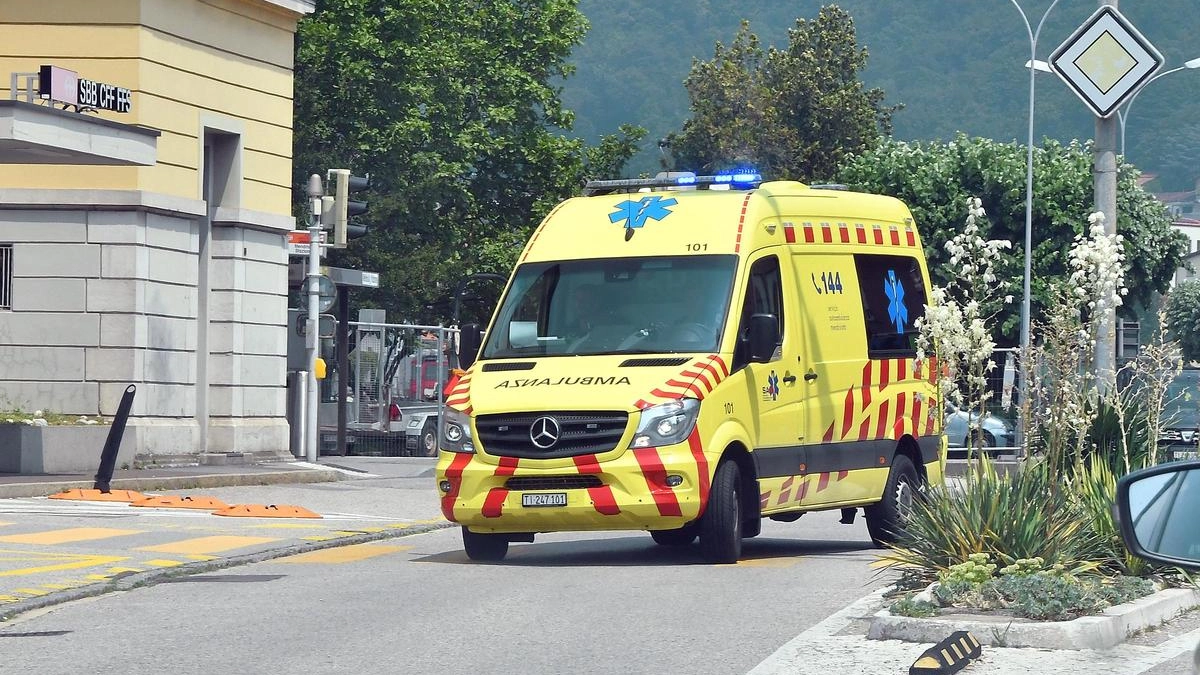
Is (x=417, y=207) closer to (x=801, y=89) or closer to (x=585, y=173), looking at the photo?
(x=585, y=173)

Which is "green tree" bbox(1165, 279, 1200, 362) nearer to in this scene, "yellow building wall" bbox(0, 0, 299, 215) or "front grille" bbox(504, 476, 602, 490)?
"yellow building wall" bbox(0, 0, 299, 215)

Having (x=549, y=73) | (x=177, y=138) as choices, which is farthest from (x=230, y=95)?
(x=549, y=73)

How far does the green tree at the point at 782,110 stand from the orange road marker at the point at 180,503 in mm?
54060

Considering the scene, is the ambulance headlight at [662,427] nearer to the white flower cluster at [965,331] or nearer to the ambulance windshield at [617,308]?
the ambulance windshield at [617,308]

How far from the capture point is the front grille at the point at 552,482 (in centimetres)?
1359

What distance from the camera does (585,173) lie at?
56688 mm

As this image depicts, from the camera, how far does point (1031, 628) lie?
29.5ft

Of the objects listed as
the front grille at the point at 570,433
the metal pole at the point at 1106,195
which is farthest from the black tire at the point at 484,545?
the metal pole at the point at 1106,195

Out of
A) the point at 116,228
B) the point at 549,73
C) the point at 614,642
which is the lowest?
the point at 614,642

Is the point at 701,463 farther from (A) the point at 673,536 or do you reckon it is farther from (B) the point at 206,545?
(B) the point at 206,545

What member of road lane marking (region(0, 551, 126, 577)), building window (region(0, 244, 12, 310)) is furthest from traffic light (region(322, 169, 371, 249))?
road lane marking (region(0, 551, 126, 577))

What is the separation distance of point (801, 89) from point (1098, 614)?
219 ft

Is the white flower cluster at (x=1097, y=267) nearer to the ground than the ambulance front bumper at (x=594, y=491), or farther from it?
farther from it

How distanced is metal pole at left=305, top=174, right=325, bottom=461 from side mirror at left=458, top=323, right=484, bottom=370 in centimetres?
1534
